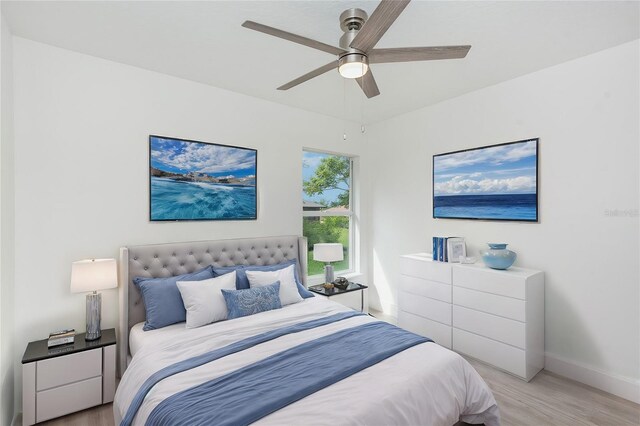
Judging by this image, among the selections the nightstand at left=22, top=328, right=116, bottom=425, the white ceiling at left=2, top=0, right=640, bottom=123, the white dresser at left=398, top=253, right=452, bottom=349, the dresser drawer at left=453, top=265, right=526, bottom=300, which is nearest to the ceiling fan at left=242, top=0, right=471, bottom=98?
the white ceiling at left=2, top=0, right=640, bottom=123

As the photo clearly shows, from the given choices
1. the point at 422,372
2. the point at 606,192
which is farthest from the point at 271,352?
the point at 606,192

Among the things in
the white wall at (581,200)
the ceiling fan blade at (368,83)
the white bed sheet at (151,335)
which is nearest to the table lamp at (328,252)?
the white wall at (581,200)

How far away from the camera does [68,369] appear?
2279 mm

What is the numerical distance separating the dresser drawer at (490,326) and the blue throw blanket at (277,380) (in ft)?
3.88

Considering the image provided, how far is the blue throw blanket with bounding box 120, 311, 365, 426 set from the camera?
Result: 1.68 meters

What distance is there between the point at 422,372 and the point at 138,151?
2.83 m

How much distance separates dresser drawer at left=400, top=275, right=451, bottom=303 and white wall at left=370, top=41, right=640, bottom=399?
0.55m

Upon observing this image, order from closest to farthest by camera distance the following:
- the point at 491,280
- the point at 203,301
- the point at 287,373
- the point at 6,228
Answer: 1. the point at 287,373
2. the point at 6,228
3. the point at 203,301
4. the point at 491,280

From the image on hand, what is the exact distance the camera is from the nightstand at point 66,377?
7.10ft

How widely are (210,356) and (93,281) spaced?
1186 mm

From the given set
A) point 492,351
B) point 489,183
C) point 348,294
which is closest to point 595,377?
point 492,351

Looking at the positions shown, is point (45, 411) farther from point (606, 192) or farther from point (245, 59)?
point (606, 192)

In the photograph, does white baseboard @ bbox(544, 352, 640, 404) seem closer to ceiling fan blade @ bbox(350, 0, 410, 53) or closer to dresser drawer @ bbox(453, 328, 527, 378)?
dresser drawer @ bbox(453, 328, 527, 378)

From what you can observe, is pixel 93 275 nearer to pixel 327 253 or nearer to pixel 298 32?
pixel 327 253
